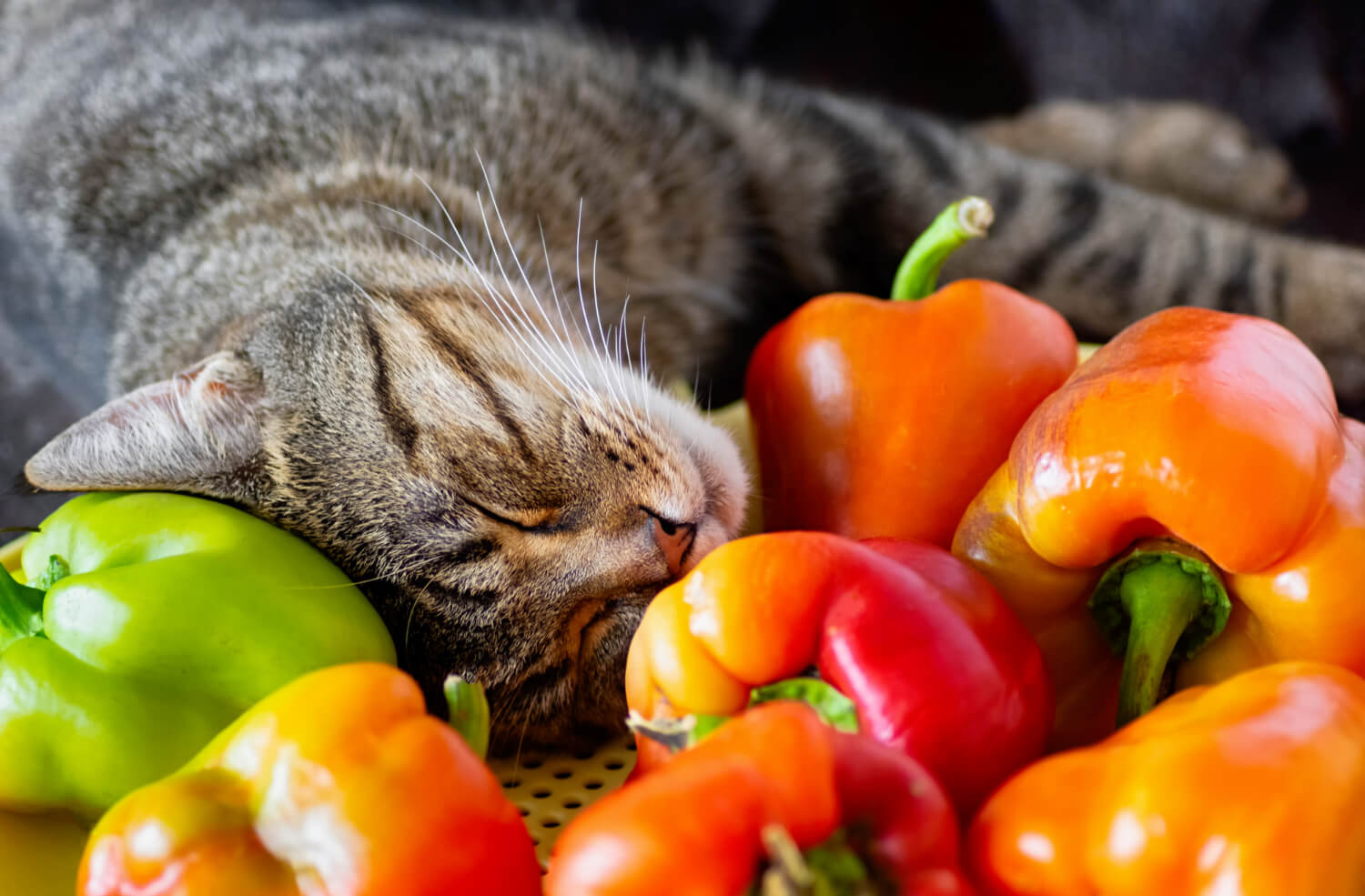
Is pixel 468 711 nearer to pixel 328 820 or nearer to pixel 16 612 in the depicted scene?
pixel 328 820

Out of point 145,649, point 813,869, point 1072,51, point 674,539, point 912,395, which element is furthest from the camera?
point 1072,51

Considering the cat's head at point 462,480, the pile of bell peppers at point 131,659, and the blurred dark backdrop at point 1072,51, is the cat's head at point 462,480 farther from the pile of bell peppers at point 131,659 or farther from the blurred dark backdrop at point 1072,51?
the blurred dark backdrop at point 1072,51

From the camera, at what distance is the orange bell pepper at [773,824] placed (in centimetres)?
66

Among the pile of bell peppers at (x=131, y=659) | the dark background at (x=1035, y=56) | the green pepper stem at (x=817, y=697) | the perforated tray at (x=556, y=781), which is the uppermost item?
the dark background at (x=1035, y=56)

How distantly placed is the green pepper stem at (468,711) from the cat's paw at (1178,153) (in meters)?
2.13

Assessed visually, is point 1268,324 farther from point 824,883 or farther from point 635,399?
point 824,883

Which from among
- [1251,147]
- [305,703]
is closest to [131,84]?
[305,703]

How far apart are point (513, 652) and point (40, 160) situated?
1425 mm

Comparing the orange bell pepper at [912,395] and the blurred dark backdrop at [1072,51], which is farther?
the blurred dark backdrop at [1072,51]

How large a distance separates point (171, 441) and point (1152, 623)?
3.31 ft

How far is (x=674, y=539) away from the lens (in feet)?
3.77

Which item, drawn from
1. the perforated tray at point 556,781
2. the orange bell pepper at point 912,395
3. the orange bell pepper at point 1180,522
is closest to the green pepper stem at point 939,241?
the orange bell pepper at point 912,395

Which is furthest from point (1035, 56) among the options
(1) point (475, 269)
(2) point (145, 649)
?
(2) point (145, 649)

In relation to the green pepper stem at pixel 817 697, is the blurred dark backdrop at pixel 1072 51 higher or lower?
higher
